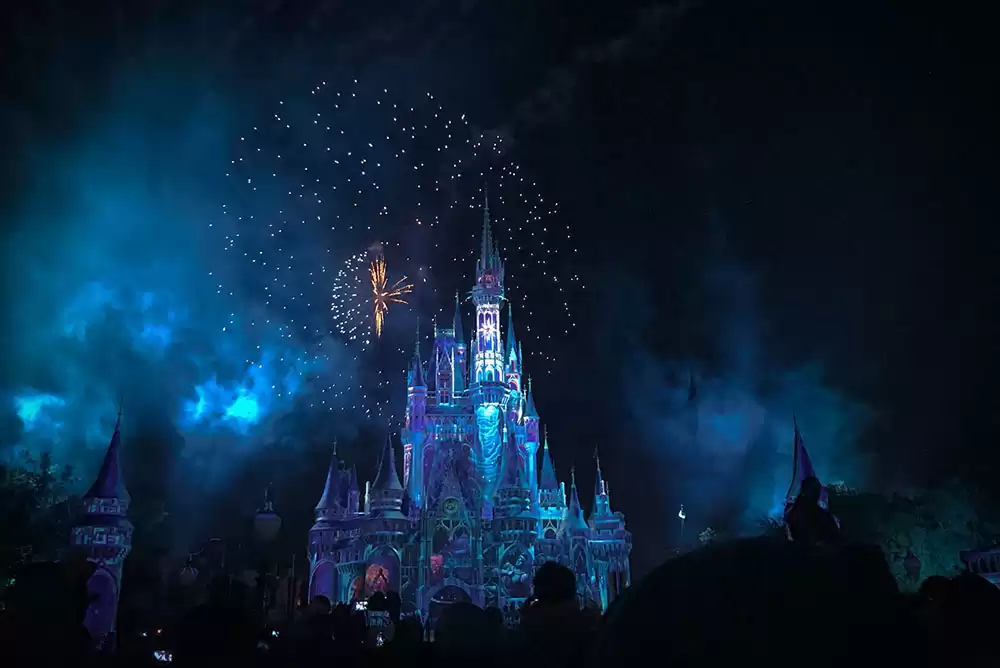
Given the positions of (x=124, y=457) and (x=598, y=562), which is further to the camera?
(x=598, y=562)

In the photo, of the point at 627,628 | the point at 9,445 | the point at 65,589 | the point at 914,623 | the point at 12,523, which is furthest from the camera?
the point at 9,445

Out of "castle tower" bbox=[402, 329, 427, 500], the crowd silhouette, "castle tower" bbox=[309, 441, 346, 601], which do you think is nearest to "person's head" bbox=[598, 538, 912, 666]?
the crowd silhouette

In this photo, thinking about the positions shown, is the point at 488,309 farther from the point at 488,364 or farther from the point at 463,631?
the point at 463,631

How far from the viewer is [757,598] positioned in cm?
184

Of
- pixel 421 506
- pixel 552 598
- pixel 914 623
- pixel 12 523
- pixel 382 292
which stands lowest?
pixel 914 623

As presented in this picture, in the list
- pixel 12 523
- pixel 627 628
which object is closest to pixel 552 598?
pixel 627 628

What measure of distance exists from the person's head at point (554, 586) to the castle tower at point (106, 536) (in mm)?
24014

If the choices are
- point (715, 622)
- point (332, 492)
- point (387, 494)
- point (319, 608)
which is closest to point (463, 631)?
point (319, 608)

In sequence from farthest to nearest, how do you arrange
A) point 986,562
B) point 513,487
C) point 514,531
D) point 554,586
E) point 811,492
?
point 513,487 < point 514,531 < point 986,562 < point 554,586 < point 811,492

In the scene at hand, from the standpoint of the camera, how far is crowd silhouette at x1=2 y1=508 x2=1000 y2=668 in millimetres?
1778

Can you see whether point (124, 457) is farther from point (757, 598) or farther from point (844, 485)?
point (757, 598)

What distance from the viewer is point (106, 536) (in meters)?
29.6

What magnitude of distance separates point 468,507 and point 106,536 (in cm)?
2440

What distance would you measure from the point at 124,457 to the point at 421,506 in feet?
61.0
